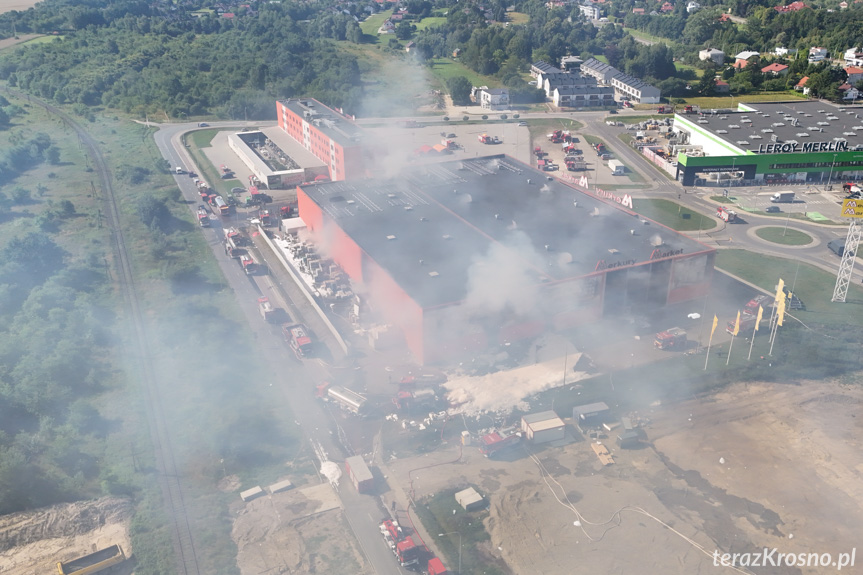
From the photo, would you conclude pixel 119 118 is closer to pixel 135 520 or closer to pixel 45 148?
pixel 45 148

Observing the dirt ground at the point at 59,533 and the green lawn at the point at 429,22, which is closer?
the dirt ground at the point at 59,533

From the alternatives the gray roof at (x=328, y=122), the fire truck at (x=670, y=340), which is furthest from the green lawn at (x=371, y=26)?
the fire truck at (x=670, y=340)

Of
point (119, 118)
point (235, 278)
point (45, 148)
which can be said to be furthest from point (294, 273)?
point (119, 118)

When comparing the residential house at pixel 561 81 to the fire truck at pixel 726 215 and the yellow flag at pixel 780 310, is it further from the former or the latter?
the yellow flag at pixel 780 310

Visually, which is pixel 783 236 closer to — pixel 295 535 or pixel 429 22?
pixel 295 535

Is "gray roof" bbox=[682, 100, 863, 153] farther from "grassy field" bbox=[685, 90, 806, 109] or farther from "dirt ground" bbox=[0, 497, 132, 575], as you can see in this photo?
"dirt ground" bbox=[0, 497, 132, 575]

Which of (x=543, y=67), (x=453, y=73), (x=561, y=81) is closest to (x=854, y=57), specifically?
(x=561, y=81)

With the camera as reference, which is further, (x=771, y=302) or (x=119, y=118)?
(x=119, y=118)
